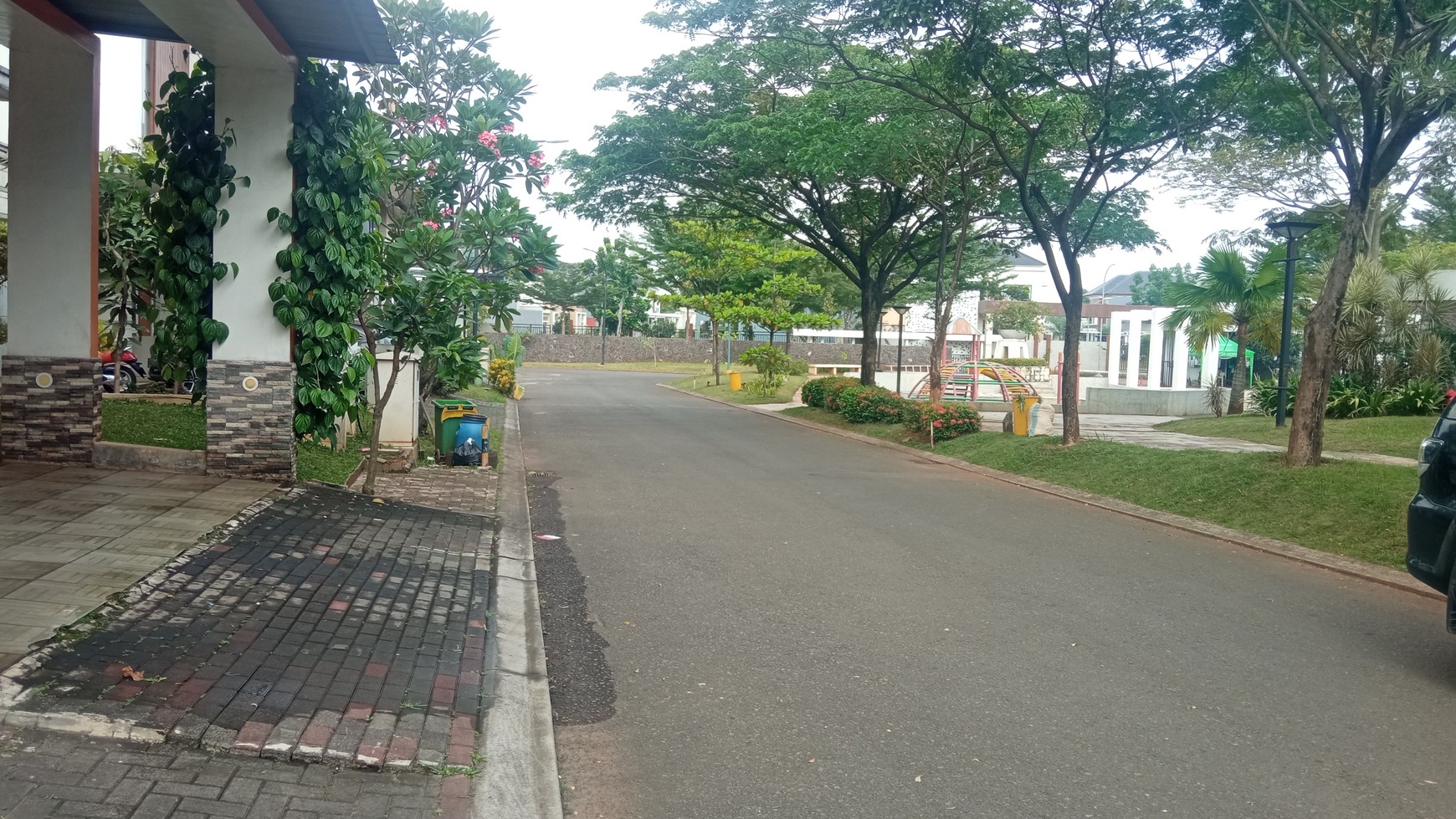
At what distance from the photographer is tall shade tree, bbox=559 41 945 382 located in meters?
19.2

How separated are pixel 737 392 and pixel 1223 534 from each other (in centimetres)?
2686

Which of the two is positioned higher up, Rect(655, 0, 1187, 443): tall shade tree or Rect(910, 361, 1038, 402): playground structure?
Rect(655, 0, 1187, 443): tall shade tree

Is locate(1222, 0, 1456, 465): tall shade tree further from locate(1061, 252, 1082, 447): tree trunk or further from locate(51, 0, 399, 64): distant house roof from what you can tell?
locate(51, 0, 399, 64): distant house roof

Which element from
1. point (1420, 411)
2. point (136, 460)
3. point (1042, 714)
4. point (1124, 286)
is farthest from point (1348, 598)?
point (1124, 286)

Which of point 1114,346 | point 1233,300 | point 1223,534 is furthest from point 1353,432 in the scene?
point 1114,346

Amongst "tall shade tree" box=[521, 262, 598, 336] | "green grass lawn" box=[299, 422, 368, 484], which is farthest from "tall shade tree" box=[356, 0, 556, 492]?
"tall shade tree" box=[521, 262, 598, 336]

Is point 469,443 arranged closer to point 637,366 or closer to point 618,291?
point 637,366

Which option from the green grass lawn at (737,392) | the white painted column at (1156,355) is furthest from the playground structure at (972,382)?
the white painted column at (1156,355)

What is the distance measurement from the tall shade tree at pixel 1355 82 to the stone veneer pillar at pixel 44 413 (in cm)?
1201

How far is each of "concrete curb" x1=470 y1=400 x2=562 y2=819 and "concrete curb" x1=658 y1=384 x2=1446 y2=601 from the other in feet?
21.7


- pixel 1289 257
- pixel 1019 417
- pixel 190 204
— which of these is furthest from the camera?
pixel 1019 417

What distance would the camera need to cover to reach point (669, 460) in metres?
16.2

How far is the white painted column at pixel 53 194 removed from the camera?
9359mm

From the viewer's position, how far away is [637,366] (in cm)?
6412
